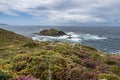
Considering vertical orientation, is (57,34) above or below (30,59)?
below

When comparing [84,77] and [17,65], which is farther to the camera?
[17,65]

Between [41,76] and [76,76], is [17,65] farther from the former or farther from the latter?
[76,76]

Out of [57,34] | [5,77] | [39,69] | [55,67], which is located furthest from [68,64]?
[57,34]

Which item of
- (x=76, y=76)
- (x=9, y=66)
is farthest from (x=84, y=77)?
(x=9, y=66)

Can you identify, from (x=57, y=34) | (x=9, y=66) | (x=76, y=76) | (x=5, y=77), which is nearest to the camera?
(x=5, y=77)

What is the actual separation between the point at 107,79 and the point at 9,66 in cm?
480

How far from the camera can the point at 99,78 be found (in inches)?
372

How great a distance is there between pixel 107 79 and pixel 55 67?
8.16 feet

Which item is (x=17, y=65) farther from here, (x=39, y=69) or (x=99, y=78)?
(x=99, y=78)

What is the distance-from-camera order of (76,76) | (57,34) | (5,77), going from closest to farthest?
(5,77) → (76,76) → (57,34)

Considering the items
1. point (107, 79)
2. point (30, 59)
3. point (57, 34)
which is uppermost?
point (30, 59)

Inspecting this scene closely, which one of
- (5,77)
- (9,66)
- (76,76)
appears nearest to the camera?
(5,77)

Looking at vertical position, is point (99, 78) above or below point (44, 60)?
below

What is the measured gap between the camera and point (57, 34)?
114500mm
